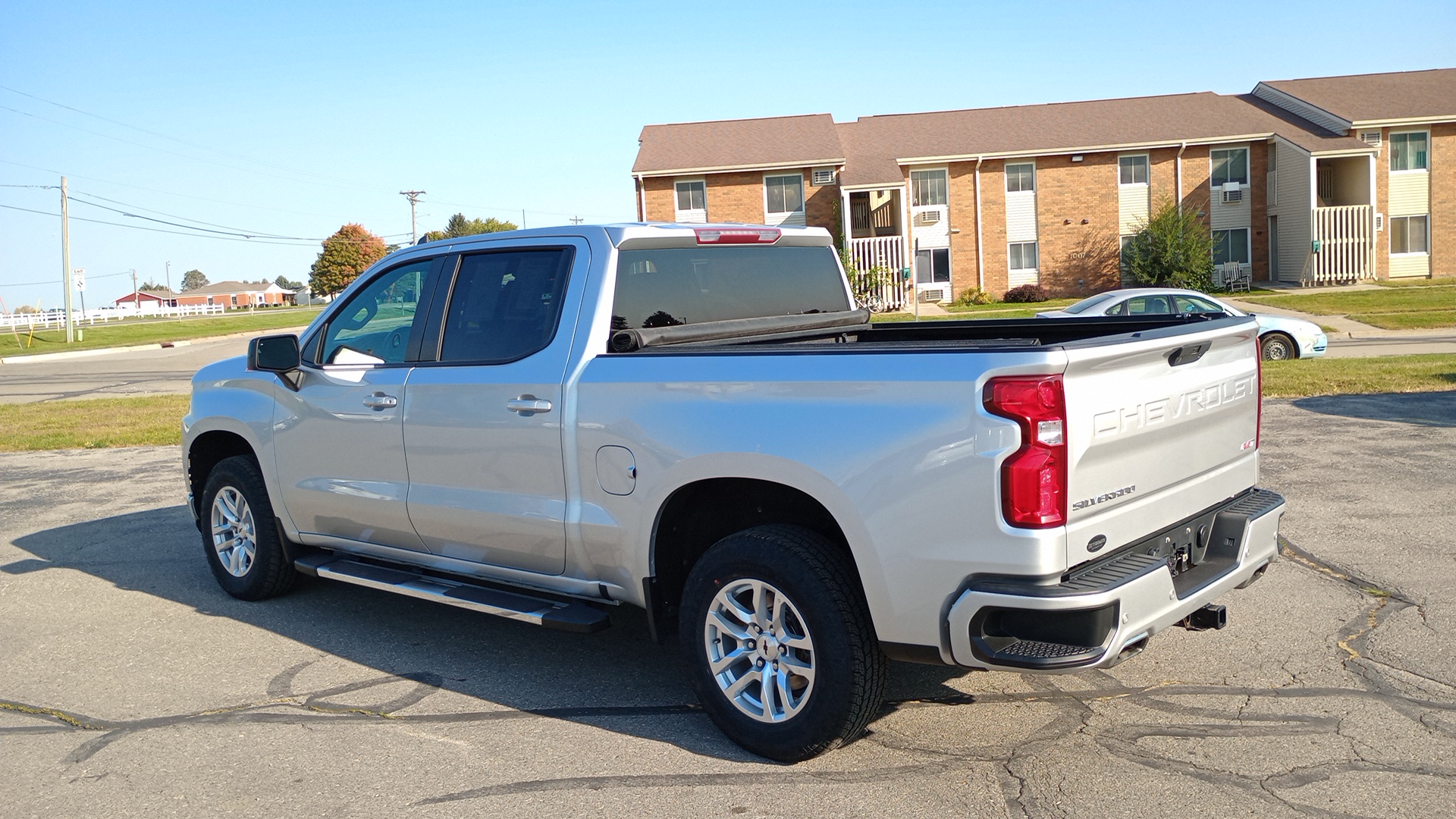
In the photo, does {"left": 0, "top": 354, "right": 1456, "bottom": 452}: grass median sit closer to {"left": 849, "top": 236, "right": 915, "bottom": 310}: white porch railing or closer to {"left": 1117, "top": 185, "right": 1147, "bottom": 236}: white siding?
{"left": 849, "top": 236, "right": 915, "bottom": 310}: white porch railing

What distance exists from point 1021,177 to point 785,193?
867cm

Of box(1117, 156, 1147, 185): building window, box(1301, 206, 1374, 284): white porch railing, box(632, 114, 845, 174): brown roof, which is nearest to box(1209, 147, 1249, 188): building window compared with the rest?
box(1117, 156, 1147, 185): building window

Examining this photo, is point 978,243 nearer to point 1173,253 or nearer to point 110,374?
point 1173,253

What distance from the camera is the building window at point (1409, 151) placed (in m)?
41.3

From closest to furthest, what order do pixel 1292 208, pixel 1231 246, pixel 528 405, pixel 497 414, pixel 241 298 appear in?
1. pixel 528 405
2. pixel 497 414
3. pixel 1292 208
4. pixel 1231 246
5. pixel 241 298

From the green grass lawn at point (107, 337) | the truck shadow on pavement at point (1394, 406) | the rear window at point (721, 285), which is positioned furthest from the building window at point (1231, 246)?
the rear window at point (721, 285)

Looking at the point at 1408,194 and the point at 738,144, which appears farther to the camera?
the point at 738,144

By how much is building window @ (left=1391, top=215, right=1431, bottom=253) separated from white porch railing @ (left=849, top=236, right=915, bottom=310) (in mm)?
17873

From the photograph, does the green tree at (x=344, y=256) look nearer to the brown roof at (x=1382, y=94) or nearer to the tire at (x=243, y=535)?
the brown roof at (x=1382, y=94)

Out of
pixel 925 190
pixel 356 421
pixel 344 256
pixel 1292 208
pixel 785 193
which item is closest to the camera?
pixel 356 421

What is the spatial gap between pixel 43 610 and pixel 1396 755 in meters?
6.90

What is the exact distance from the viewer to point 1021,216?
42.2 m

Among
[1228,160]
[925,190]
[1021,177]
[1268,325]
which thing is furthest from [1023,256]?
[1268,325]

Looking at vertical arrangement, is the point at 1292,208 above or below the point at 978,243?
above
